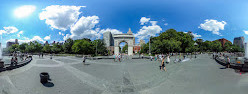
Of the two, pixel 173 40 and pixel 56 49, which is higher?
pixel 173 40

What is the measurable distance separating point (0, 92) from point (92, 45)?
45.8 m

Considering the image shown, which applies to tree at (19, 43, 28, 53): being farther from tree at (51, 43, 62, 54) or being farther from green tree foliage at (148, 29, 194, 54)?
green tree foliage at (148, 29, 194, 54)

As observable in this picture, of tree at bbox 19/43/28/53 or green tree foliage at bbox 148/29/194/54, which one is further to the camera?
green tree foliage at bbox 148/29/194/54

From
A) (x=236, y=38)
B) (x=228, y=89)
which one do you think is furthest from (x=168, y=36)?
(x=228, y=89)

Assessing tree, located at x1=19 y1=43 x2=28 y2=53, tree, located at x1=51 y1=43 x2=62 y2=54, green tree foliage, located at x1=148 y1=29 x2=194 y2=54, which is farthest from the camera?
tree, located at x1=51 y1=43 x2=62 y2=54

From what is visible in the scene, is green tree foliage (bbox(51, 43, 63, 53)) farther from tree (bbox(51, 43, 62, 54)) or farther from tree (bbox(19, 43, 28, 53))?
tree (bbox(19, 43, 28, 53))

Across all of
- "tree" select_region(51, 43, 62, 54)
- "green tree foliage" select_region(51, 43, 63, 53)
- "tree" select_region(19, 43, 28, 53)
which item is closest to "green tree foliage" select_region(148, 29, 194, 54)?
"tree" select_region(19, 43, 28, 53)

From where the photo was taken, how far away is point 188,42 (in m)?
51.2

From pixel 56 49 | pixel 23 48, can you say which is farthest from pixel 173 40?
pixel 56 49

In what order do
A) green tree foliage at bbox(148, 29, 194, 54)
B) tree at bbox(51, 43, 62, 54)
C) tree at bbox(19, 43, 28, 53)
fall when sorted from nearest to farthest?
tree at bbox(19, 43, 28, 53) → green tree foliage at bbox(148, 29, 194, 54) → tree at bbox(51, 43, 62, 54)

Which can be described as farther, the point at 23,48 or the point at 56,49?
the point at 56,49

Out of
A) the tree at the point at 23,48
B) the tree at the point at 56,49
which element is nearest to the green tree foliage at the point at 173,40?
the tree at the point at 23,48

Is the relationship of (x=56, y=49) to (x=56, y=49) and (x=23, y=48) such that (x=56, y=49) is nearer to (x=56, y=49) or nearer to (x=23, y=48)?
(x=56, y=49)

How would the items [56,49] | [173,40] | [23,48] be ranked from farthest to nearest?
[56,49] < [173,40] < [23,48]
